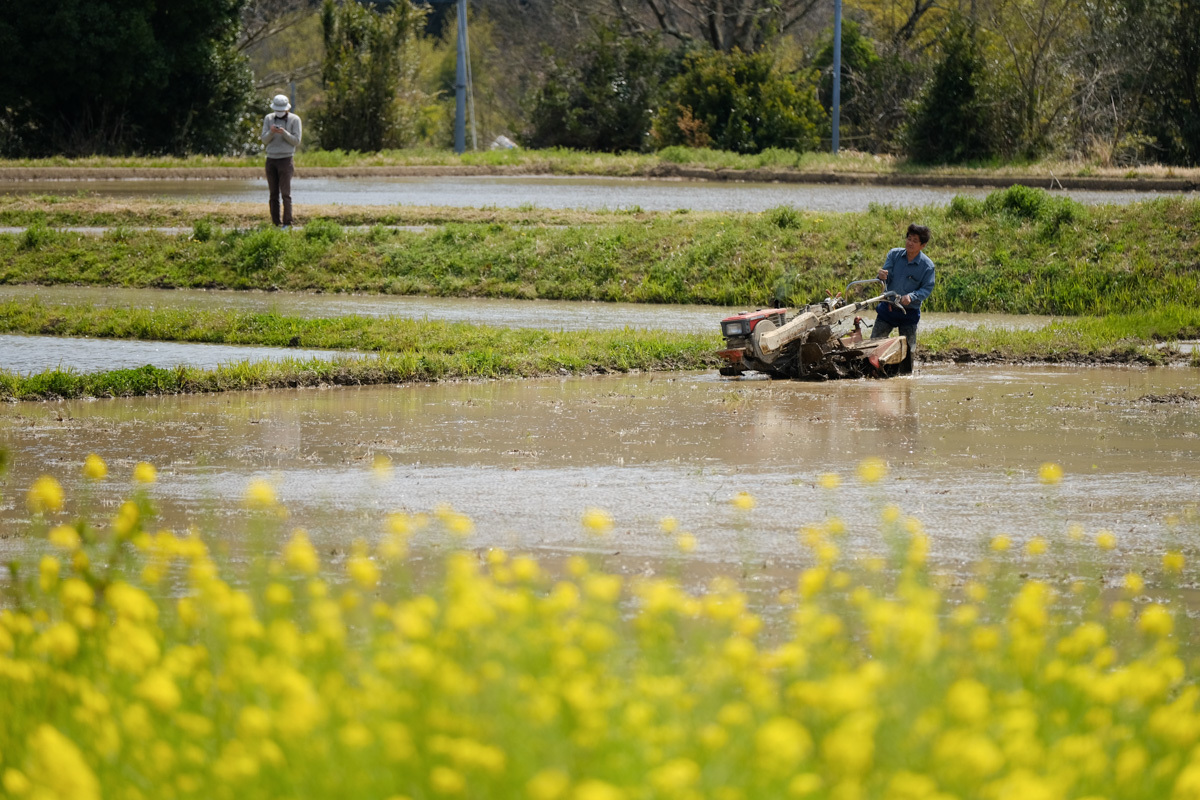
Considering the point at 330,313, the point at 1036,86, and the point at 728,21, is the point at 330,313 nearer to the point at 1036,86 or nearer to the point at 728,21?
the point at 1036,86

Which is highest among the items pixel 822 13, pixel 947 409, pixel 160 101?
pixel 822 13

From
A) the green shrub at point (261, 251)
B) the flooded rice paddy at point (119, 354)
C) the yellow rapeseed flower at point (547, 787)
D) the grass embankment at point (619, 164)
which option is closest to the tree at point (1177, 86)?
the grass embankment at point (619, 164)

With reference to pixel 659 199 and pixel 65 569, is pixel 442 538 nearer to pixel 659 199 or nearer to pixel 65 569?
pixel 65 569

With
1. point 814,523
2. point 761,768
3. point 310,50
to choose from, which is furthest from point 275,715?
point 310,50

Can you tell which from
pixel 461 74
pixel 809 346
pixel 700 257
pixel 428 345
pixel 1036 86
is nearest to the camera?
pixel 809 346

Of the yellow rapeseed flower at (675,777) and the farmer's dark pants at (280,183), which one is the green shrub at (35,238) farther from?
the yellow rapeseed flower at (675,777)

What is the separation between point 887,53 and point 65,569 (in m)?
51.9

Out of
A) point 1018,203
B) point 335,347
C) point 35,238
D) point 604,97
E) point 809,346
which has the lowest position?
point 335,347

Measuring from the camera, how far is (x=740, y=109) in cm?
4441

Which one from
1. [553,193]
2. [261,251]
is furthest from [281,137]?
[553,193]

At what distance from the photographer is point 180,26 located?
4166cm

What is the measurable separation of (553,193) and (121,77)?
14.9 metres

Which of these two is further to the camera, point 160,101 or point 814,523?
point 160,101

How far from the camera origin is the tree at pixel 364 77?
44.1m
